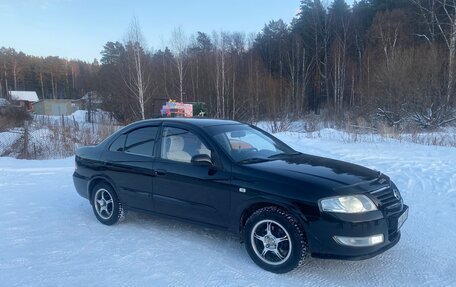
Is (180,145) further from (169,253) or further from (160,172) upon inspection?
(169,253)

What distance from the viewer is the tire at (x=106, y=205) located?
528cm

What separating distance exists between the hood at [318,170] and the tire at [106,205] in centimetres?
227

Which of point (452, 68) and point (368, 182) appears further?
point (452, 68)

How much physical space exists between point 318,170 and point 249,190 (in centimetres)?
82

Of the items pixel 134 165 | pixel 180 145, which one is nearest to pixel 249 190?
pixel 180 145

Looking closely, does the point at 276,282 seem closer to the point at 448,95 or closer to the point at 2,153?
the point at 2,153

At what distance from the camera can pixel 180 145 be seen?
15.4 ft

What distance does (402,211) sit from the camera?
155 inches

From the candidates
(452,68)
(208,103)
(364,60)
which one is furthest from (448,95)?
(208,103)

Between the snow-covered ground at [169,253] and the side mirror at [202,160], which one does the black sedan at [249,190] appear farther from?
the snow-covered ground at [169,253]

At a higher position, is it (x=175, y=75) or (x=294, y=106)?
(x=175, y=75)

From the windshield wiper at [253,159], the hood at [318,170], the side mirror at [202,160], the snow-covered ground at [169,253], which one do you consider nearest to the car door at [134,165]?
the snow-covered ground at [169,253]

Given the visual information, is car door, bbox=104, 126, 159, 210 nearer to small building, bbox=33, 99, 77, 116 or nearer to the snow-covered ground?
the snow-covered ground

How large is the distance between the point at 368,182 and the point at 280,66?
158 feet
